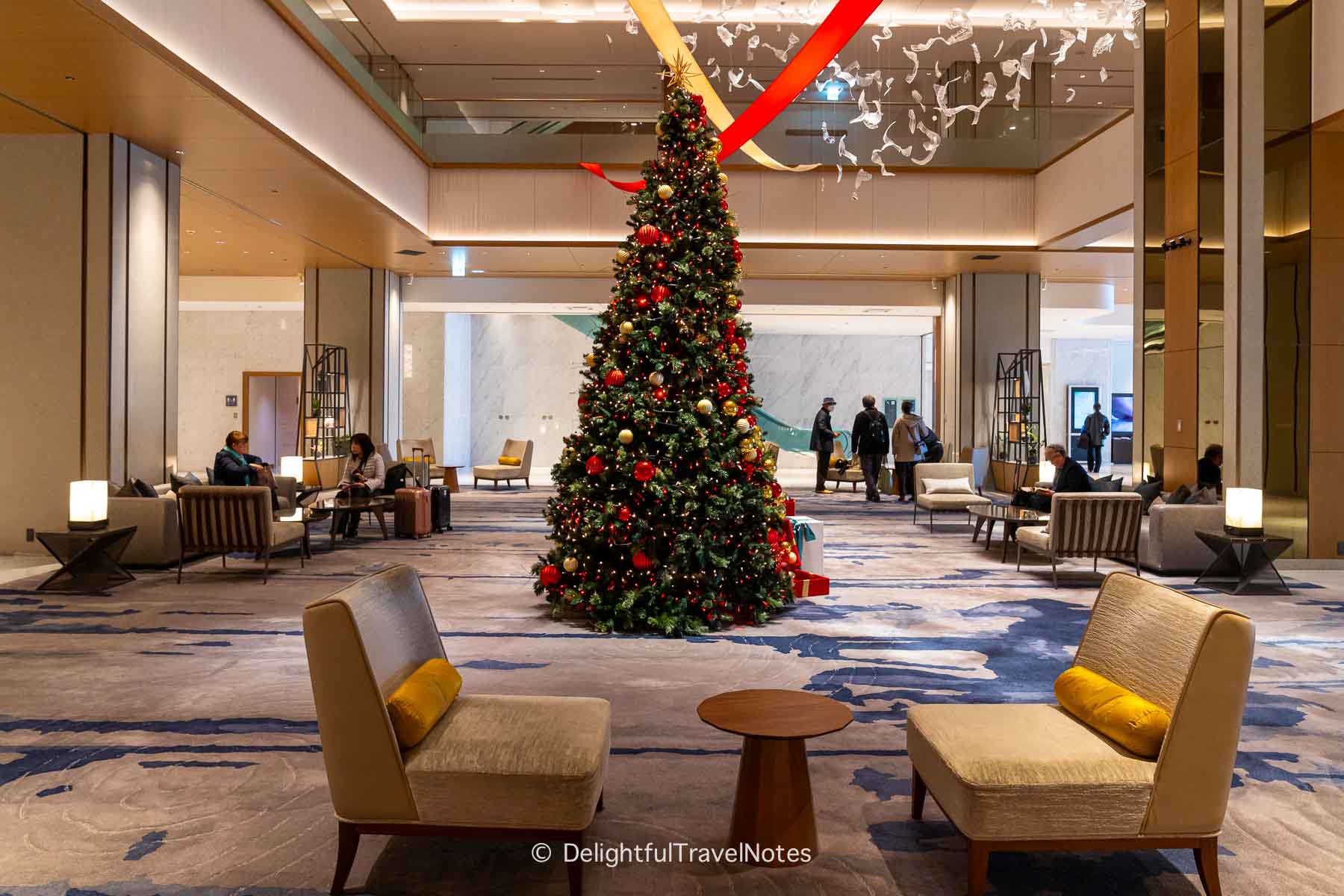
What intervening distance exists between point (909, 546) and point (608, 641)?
5066 millimetres

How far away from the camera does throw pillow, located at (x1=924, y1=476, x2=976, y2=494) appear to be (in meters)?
11.7

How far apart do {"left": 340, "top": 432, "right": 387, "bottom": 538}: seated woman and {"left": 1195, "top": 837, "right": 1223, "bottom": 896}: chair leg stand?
8976mm

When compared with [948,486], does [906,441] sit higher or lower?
higher

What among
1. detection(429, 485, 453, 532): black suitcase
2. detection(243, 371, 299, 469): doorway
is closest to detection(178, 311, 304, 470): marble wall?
detection(243, 371, 299, 469): doorway

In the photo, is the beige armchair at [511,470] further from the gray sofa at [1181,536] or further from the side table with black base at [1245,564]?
the side table with black base at [1245,564]

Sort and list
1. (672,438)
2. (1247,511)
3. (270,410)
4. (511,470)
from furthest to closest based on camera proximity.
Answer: (270,410), (511,470), (1247,511), (672,438)

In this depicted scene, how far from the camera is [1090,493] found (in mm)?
7598

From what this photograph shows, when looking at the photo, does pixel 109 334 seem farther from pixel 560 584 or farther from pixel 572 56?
pixel 572 56

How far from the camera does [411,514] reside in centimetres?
1027

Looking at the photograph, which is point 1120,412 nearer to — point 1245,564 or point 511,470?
point 511,470

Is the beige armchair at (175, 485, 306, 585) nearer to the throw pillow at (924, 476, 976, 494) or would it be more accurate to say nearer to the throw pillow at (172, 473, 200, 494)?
the throw pillow at (172, 473, 200, 494)

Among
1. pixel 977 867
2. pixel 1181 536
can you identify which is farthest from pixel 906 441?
pixel 977 867

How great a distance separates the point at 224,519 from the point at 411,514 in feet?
9.48

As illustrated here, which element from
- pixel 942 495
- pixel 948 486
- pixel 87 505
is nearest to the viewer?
pixel 87 505
